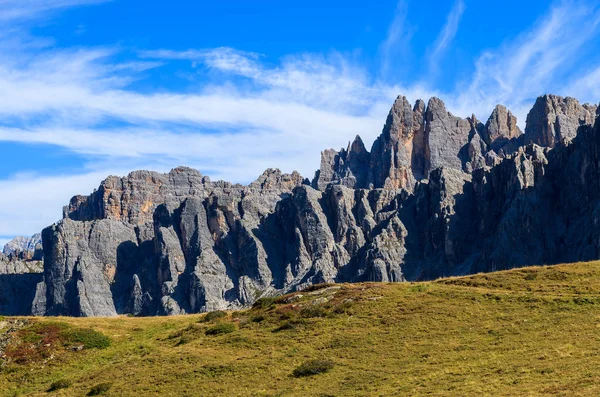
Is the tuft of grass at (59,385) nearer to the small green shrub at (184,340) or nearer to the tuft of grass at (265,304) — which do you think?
the small green shrub at (184,340)

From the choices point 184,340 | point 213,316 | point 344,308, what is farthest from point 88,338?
point 344,308

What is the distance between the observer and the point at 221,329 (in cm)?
5944

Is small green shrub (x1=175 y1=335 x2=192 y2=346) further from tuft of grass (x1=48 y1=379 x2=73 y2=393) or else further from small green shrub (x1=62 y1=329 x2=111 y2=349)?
tuft of grass (x1=48 y1=379 x2=73 y2=393)

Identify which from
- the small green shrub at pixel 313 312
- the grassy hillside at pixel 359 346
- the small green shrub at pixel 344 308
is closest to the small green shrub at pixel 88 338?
the grassy hillside at pixel 359 346

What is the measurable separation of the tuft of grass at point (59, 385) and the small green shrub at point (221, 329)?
12.8 m

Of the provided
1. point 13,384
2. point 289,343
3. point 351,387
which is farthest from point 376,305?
point 13,384

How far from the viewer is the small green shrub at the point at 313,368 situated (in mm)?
44906

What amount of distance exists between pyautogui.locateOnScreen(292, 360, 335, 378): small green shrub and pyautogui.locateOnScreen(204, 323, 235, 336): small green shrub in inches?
575

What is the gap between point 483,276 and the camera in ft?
211

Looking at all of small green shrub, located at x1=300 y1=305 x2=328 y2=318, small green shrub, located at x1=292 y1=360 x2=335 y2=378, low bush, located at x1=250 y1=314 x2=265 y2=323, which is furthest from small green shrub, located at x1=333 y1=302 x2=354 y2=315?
small green shrub, located at x1=292 y1=360 x2=335 y2=378

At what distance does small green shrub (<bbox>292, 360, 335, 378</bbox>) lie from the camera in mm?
44906

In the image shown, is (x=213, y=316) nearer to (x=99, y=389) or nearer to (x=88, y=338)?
(x=88, y=338)

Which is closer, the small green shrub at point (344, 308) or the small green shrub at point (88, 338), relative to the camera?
the small green shrub at point (344, 308)

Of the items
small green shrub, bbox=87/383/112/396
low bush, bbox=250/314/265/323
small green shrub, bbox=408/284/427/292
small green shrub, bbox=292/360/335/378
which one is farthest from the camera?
small green shrub, bbox=408/284/427/292
